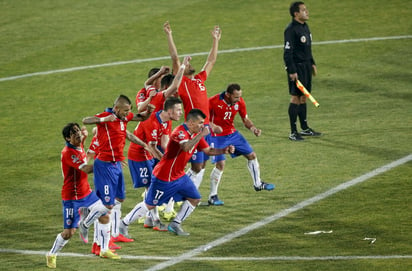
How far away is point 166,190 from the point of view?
13.5 m

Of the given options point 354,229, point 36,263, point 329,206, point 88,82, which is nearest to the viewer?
point 36,263

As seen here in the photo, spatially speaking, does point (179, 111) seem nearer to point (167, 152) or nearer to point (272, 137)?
point (167, 152)

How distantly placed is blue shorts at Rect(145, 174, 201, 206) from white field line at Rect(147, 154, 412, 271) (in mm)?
826

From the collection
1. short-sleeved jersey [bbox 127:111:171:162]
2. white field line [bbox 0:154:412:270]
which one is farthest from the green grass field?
short-sleeved jersey [bbox 127:111:171:162]

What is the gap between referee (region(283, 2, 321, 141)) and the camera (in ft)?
62.7

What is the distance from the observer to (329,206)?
14930 mm

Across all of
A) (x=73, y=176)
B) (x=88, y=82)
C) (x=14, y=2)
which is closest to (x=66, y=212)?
(x=73, y=176)

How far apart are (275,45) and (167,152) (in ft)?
43.0

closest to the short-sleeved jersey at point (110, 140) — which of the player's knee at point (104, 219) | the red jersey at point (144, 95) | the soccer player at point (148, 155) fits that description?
the player's knee at point (104, 219)

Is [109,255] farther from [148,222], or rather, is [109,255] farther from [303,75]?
[303,75]

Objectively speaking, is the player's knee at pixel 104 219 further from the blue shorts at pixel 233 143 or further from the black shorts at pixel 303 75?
the black shorts at pixel 303 75

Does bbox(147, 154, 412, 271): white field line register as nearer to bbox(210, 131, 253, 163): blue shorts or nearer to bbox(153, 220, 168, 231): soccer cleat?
bbox(153, 220, 168, 231): soccer cleat

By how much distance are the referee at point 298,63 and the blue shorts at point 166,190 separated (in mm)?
5732

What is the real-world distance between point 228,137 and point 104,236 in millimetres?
3640
